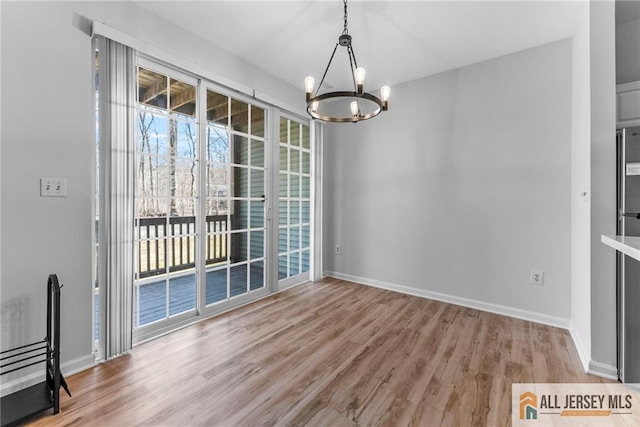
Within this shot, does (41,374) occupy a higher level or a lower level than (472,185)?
lower

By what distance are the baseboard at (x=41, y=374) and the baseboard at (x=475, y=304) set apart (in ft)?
9.71

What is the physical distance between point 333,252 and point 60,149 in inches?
129

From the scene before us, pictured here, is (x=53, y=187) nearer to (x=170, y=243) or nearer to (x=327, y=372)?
(x=170, y=243)

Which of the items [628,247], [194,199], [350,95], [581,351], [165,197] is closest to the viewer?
[628,247]

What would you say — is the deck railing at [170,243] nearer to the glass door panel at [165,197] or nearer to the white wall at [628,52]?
the glass door panel at [165,197]

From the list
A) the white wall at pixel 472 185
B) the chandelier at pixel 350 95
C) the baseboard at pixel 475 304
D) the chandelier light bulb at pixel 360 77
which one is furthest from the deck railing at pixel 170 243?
the baseboard at pixel 475 304

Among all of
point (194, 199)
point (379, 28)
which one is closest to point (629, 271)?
point (379, 28)

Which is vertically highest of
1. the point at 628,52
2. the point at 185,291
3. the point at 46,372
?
the point at 628,52

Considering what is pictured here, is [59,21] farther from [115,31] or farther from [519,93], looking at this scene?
[519,93]

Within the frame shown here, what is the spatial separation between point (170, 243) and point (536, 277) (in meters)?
3.47

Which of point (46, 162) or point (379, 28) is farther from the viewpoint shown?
point (379, 28)

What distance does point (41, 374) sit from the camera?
1742 mm

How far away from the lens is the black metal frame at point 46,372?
146cm

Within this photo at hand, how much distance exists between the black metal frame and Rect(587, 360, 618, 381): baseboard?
10.8 ft
